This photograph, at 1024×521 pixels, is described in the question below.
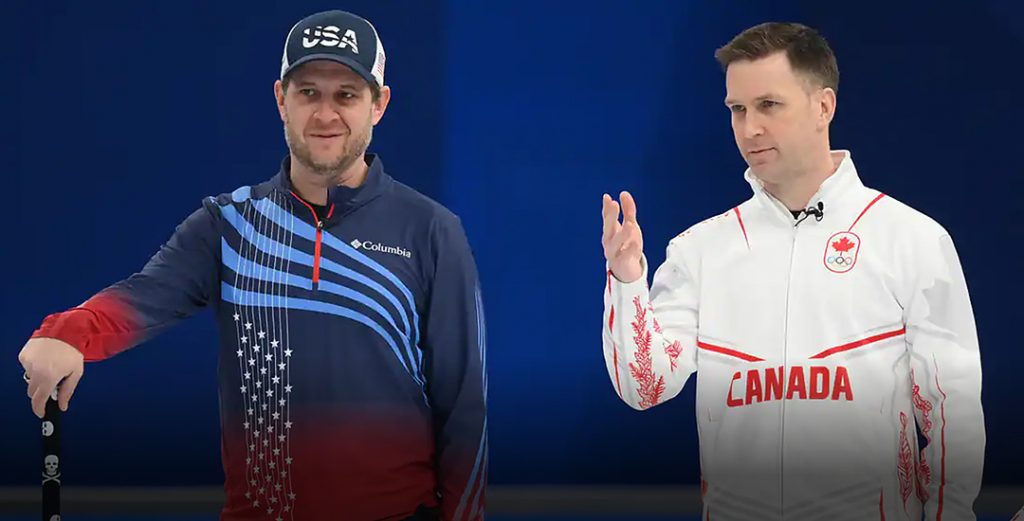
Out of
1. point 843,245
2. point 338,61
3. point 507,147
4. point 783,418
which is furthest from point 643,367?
point 507,147

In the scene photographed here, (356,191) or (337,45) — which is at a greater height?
(337,45)

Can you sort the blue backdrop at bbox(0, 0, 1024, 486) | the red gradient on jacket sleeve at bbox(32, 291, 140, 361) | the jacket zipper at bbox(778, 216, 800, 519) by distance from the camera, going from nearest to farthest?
the red gradient on jacket sleeve at bbox(32, 291, 140, 361), the jacket zipper at bbox(778, 216, 800, 519), the blue backdrop at bbox(0, 0, 1024, 486)

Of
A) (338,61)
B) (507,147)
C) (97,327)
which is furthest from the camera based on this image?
(507,147)

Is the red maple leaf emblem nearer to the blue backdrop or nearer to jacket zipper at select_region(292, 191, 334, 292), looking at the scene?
jacket zipper at select_region(292, 191, 334, 292)

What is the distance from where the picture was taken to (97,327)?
6.45ft

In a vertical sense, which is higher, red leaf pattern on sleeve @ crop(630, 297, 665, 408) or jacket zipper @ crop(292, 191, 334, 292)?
jacket zipper @ crop(292, 191, 334, 292)

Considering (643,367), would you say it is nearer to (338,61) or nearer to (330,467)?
(330,467)

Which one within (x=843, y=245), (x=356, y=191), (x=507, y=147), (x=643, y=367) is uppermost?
(x=507, y=147)

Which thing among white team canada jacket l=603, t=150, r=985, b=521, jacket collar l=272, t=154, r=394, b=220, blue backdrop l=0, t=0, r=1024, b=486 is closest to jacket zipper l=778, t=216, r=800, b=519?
white team canada jacket l=603, t=150, r=985, b=521

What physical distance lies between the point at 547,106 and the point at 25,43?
4.11ft

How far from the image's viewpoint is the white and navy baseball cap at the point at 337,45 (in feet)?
6.88

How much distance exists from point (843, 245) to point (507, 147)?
1163mm

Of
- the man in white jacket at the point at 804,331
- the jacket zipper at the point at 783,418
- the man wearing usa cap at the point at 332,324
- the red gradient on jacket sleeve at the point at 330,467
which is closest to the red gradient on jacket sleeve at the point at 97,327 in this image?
the man wearing usa cap at the point at 332,324

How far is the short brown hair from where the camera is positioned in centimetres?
210
